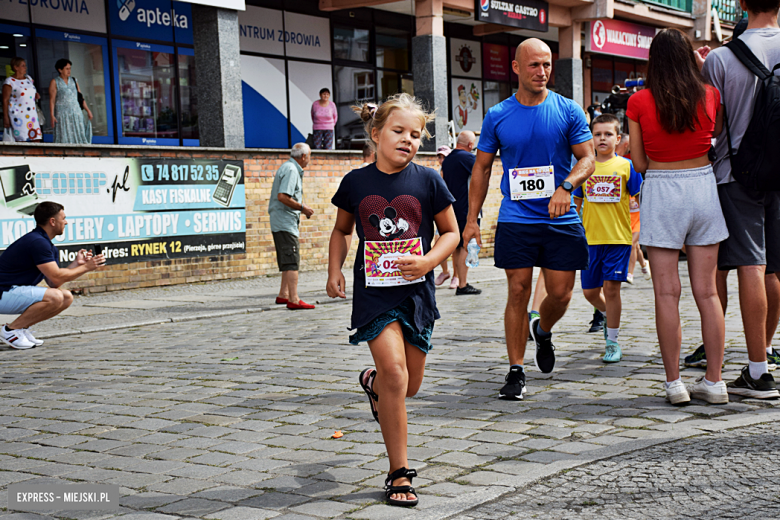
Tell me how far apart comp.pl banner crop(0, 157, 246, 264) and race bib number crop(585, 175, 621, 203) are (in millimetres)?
7657

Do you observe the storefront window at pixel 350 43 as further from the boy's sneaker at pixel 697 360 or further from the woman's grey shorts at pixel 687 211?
the woman's grey shorts at pixel 687 211

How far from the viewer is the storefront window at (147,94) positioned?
18.2 meters

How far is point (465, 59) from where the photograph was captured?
25859 millimetres

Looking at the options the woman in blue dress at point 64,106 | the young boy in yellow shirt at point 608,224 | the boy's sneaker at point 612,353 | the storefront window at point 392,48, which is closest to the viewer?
the boy's sneaker at point 612,353

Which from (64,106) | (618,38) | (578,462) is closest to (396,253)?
(578,462)

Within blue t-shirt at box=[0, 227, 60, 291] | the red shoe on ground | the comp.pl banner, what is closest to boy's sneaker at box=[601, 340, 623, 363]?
the red shoe on ground

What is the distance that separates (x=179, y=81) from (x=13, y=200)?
856 centimetres

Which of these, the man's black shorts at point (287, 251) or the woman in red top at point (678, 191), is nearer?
the woman in red top at point (678, 191)

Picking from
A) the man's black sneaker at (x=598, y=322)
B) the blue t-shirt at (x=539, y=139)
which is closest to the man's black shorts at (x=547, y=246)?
the blue t-shirt at (x=539, y=139)

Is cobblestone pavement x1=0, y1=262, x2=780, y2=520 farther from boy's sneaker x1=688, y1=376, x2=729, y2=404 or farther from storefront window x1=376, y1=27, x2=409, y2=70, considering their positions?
storefront window x1=376, y1=27, x2=409, y2=70

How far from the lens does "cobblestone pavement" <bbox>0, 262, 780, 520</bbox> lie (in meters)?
3.69

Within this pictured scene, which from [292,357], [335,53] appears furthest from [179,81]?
[292,357]

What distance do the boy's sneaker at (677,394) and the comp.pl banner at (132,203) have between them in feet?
29.9

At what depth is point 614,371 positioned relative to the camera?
6.02 metres
